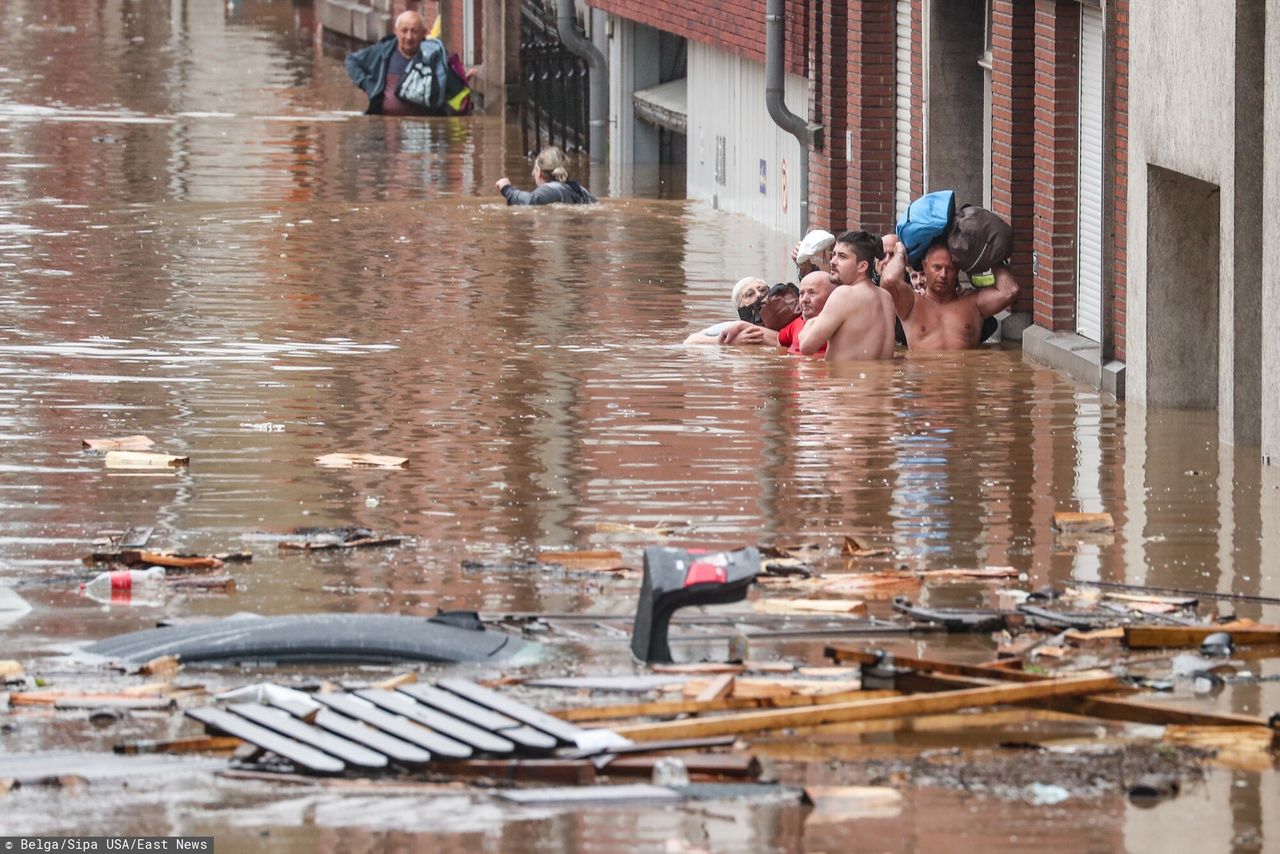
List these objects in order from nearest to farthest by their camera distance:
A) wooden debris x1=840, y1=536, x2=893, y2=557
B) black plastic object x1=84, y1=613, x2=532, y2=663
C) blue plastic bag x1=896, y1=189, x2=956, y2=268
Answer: black plastic object x1=84, y1=613, x2=532, y2=663
wooden debris x1=840, y1=536, x2=893, y2=557
blue plastic bag x1=896, y1=189, x2=956, y2=268

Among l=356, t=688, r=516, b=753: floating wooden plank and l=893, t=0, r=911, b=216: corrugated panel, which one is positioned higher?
l=893, t=0, r=911, b=216: corrugated panel

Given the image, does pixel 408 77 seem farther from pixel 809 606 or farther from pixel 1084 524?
pixel 809 606

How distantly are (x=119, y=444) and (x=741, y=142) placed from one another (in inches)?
548

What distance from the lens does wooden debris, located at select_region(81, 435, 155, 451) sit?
1387 cm

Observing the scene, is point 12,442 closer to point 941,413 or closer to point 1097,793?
point 941,413

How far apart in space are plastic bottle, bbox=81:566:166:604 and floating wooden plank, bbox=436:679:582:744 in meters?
2.01

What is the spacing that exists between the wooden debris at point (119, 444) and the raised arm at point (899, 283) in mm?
5868

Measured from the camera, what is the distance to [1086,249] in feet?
57.7

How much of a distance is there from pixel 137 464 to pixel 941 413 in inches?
181

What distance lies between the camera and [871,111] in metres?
21.7

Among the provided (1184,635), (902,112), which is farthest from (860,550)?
(902,112)

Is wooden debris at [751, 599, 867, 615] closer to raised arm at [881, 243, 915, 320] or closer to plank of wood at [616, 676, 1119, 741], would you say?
plank of wood at [616, 676, 1119, 741]

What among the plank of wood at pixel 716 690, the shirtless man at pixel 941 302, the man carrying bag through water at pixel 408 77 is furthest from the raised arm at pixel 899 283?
the man carrying bag through water at pixel 408 77

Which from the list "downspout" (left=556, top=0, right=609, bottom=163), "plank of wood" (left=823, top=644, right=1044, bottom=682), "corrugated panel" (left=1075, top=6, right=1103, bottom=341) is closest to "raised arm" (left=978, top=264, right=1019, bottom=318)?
"corrugated panel" (left=1075, top=6, right=1103, bottom=341)
